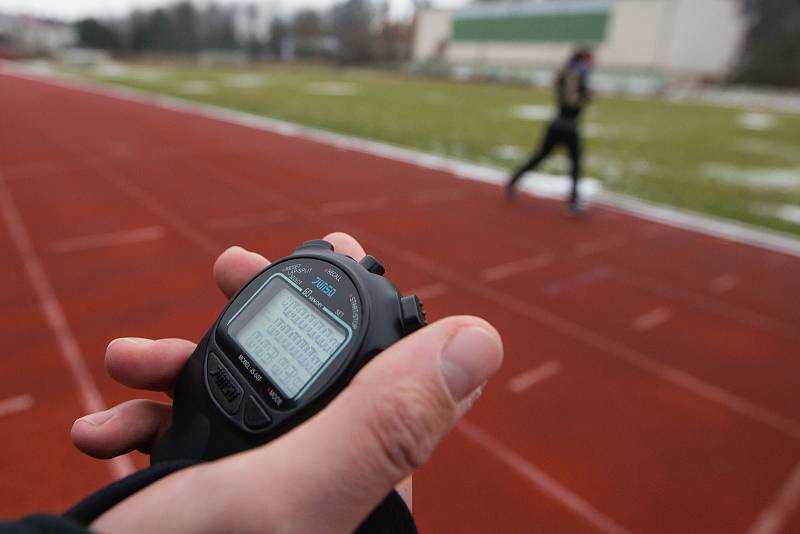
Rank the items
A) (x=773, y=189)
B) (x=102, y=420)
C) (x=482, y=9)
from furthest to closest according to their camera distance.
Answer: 1. (x=482, y=9)
2. (x=773, y=189)
3. (x=102, y=420)

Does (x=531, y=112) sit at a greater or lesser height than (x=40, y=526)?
lesser

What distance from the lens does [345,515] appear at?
79cm

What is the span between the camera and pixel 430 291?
4.14m

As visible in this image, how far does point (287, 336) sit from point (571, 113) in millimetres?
6386

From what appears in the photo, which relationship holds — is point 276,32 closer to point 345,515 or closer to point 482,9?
point 482,9

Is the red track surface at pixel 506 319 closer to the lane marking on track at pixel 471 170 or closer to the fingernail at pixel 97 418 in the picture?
the lane marking on track at pixel 471 170

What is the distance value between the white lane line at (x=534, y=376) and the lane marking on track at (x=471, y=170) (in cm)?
387

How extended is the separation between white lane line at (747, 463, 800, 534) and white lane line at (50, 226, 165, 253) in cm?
460

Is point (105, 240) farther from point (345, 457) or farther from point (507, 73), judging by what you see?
point (507, 73)

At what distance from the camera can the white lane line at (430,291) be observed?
13.3 ft

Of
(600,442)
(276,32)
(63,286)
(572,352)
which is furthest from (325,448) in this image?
(276,32)

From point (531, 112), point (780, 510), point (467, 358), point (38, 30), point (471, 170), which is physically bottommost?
point (780, 510)

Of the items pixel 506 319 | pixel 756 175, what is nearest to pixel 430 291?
pixel 506 319

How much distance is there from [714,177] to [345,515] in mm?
10682
